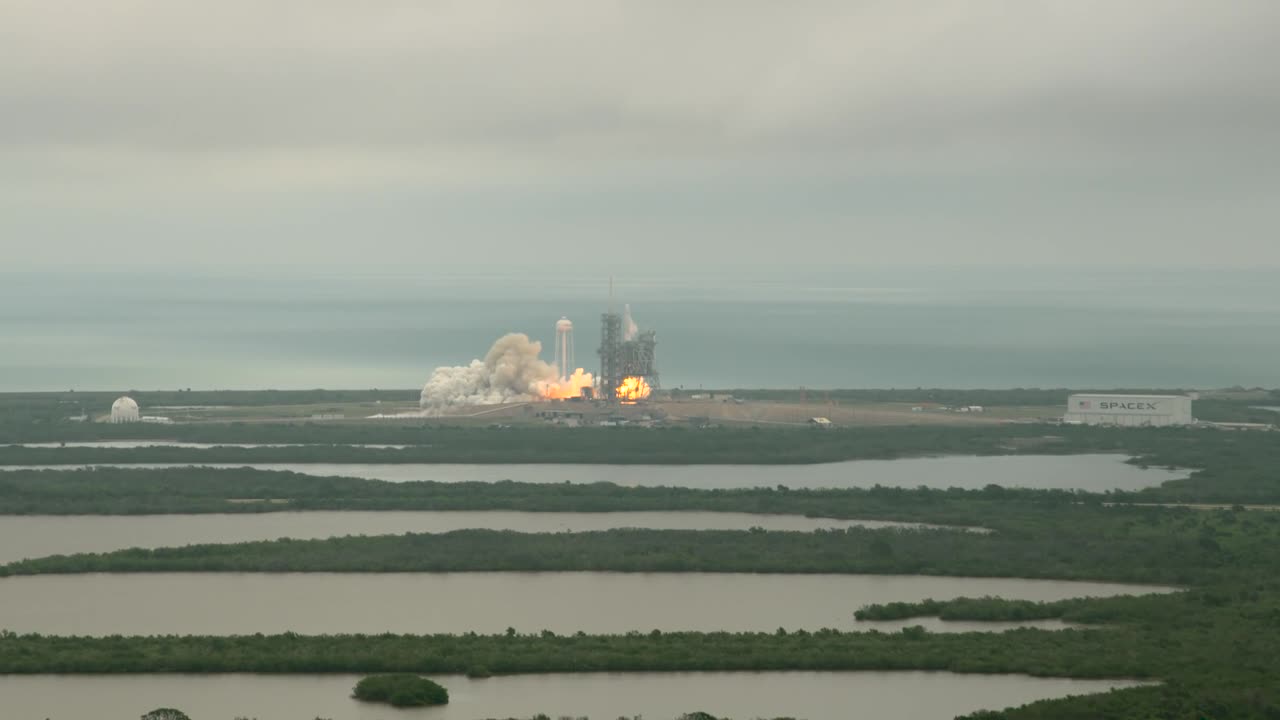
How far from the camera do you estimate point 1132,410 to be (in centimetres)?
9662

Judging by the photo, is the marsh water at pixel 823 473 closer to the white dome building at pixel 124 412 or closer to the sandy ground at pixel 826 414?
the sandy ground at pixel 826 414

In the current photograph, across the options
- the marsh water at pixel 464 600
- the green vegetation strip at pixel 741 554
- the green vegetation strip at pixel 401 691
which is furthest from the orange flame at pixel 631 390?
the green vegetation strip at pixel 401 691

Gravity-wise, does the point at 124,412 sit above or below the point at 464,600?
above

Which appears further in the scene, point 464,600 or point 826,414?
point 826,414

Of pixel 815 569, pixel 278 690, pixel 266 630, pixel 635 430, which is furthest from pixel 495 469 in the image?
pixel 278 690

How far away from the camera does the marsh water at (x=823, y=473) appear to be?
221ft

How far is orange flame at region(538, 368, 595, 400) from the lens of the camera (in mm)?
100625

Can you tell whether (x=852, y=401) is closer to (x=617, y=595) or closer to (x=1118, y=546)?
(x=1118, y=546)

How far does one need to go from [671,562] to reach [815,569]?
3581mm

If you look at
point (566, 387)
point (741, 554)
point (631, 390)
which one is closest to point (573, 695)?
point (741, 554)

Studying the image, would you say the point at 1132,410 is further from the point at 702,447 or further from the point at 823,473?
the point at 823,473

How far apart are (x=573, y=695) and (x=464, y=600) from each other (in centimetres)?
994

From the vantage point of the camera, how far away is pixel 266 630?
3712cm

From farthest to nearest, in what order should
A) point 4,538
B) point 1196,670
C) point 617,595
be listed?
point 4,538 → point 617,595 → point 1196,670
